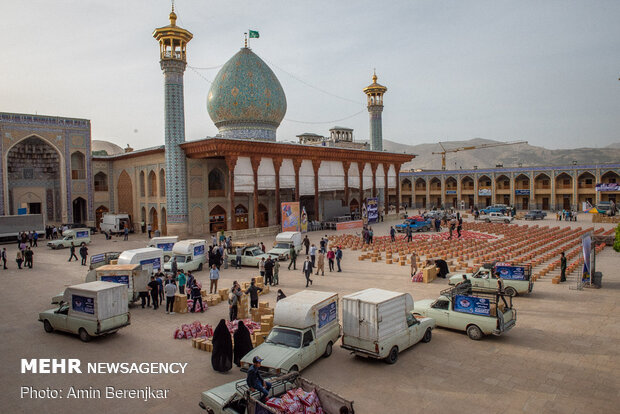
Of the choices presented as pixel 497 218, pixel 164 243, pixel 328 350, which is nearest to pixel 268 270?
pixel 328 350

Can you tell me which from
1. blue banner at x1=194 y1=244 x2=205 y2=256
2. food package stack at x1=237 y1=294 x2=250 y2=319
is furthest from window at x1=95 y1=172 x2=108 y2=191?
food package stack at x1=237 y1=294 x2=250 y2=319

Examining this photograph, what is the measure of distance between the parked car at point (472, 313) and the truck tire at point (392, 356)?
251cm

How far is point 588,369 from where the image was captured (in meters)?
9.15

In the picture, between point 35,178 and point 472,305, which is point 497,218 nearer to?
point 472,305

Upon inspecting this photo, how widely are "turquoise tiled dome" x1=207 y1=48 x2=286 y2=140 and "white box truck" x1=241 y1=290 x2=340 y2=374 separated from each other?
1230 inches

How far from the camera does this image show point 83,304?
11359mm

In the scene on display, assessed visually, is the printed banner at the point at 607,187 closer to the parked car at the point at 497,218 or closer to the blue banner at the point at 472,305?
the parked car at the point at 497,218

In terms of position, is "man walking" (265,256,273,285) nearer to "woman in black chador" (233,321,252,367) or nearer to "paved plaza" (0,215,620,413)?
"paved plaza" (0,215,620,413)

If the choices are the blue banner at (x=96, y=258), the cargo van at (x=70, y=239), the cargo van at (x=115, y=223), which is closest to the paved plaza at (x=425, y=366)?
the blue banner at (x=96, y=258)

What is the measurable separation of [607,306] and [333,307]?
977 centimetres

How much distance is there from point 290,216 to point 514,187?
148ft

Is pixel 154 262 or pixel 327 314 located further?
pixel 154 262

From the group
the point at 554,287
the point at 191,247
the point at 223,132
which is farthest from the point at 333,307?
the point at 223,132

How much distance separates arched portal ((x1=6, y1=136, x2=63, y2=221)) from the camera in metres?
39.2
